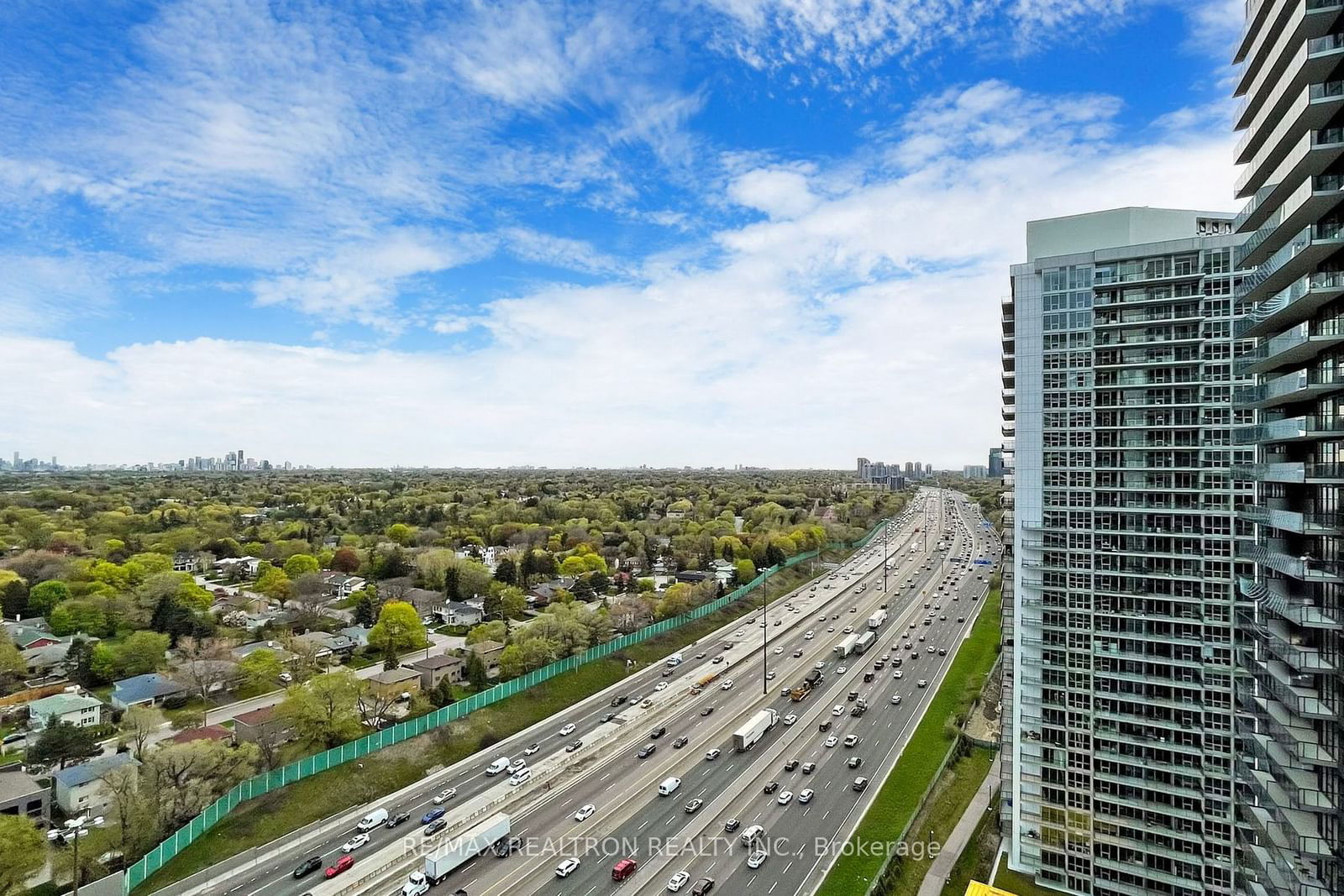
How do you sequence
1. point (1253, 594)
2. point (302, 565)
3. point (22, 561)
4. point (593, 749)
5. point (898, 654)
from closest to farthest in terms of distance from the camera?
point (1253, 594), point (593, 749), point (898, 654), point (22, 561), point (302, 565)

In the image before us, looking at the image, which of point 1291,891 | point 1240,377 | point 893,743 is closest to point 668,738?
point 893,743

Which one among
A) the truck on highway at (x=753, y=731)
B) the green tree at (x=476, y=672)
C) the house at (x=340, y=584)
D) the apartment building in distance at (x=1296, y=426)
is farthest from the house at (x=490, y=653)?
the apartment building in distance at (x=1296, y=426)

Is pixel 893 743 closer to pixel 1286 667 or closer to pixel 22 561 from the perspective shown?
pixel 1286 667

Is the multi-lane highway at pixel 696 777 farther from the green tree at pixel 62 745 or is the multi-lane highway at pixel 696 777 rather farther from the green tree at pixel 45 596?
the green tree at pixel 45 596

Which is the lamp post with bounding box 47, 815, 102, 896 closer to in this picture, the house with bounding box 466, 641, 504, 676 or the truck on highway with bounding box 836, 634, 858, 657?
the house with bounding box 466, 641, 504, 676

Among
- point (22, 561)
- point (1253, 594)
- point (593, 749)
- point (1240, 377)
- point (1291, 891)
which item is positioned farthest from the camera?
point (22, 561)

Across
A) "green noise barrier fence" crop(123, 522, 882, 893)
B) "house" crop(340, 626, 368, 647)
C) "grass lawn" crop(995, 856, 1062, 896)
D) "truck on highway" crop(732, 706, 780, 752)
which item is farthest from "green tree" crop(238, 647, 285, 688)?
"grass lawn" crop(995, 856, 1062, 896)
